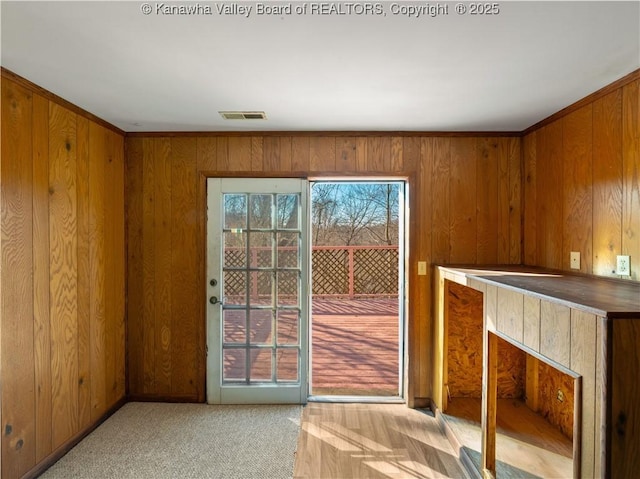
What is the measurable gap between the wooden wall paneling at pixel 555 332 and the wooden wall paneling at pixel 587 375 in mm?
48

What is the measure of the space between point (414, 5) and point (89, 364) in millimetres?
2798

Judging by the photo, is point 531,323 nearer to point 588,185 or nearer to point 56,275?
point 588,185

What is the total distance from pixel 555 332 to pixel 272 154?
2210 mm

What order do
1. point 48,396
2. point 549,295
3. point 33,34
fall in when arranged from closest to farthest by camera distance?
point 549,295 → point 33,34 → point 48,396

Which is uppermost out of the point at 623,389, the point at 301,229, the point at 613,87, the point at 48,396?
the point at 613,87

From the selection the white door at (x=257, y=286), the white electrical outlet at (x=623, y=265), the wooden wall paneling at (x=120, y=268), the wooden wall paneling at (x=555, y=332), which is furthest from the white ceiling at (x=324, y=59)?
the wooden wall paneling at (x=555, y=332)

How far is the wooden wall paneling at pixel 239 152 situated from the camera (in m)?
2.77

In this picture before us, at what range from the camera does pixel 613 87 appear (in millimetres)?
1844

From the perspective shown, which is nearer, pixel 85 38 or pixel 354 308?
pixel 85 38

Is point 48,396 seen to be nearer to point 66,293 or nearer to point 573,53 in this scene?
point 66,293

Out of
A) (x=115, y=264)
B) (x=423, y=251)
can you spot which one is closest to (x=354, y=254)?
(x=423, y=251)

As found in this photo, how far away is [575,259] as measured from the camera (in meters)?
2.15

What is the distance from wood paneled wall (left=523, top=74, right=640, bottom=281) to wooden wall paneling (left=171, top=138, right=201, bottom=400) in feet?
8.61

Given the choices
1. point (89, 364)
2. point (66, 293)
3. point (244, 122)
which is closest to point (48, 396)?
point (89, 364)
